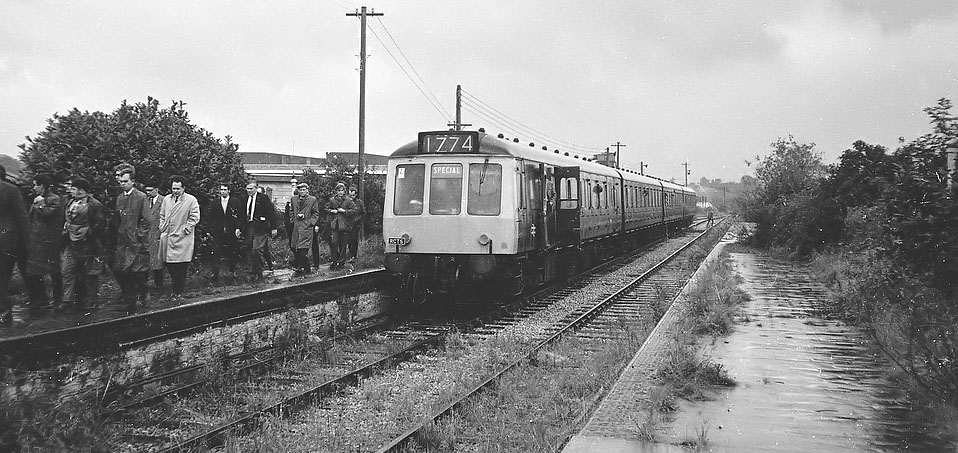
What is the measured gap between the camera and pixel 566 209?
14.6 m

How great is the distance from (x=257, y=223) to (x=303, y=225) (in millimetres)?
1108

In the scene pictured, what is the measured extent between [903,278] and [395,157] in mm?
7324

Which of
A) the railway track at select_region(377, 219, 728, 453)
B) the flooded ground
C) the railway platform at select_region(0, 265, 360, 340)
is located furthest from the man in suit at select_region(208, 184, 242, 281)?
the flooded ground

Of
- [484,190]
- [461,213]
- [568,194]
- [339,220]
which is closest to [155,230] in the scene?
[461,213]

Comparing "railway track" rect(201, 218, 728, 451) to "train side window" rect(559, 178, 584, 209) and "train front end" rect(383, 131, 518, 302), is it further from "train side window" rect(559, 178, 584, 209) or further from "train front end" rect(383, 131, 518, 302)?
"train side window" rect(559, 178, 584, 209)

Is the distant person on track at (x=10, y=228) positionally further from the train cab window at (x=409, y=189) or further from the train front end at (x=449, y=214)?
the train cab window at (x=409, y=189)

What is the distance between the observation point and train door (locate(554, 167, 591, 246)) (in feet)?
47.4

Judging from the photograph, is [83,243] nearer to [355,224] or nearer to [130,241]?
[130,241]

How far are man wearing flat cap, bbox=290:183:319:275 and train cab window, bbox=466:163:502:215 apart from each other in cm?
346

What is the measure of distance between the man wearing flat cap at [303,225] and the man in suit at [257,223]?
77 cm

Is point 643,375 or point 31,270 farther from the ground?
point 31,270

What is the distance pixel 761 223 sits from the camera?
26.8 meters

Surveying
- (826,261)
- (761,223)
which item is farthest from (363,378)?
(761,223)

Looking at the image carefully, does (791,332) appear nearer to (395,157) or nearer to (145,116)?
(395,157)
